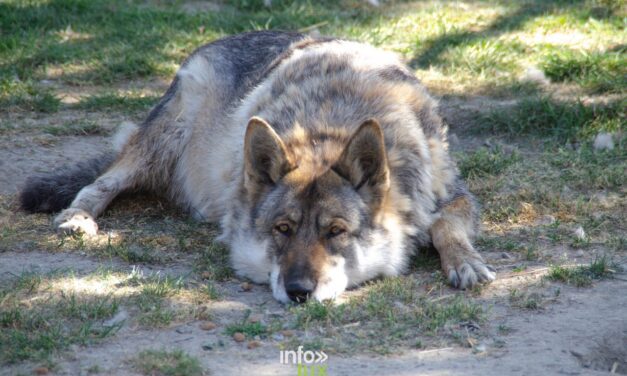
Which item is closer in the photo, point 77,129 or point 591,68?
point 77,129

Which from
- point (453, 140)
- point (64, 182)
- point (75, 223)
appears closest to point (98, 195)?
point (64, 182)

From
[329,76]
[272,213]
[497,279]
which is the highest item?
[329,76]

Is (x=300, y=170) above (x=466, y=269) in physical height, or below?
above

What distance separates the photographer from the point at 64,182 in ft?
21.5

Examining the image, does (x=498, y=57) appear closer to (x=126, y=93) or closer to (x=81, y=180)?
(x=126, y=93)

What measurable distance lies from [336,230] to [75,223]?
200cm

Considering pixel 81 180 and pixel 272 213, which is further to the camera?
pixel 81 180

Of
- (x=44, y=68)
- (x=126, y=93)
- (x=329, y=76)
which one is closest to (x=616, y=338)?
(x=329, y=76)

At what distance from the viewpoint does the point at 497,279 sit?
16.8 ft

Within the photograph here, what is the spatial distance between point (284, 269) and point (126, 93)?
4.61 m

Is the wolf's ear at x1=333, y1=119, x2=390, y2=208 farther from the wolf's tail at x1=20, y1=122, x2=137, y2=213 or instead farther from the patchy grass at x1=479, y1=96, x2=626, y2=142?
the patchy grass at x1=479, y1=96, x2=626, y2=142

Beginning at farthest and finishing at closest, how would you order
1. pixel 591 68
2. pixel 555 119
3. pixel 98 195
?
pixel 591 68 < pixel 555 119 < pixel 98 195

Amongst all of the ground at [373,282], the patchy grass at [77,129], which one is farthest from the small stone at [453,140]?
the patchy grass at [77,129]

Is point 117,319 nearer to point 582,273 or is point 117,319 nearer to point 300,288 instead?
point 300,288
